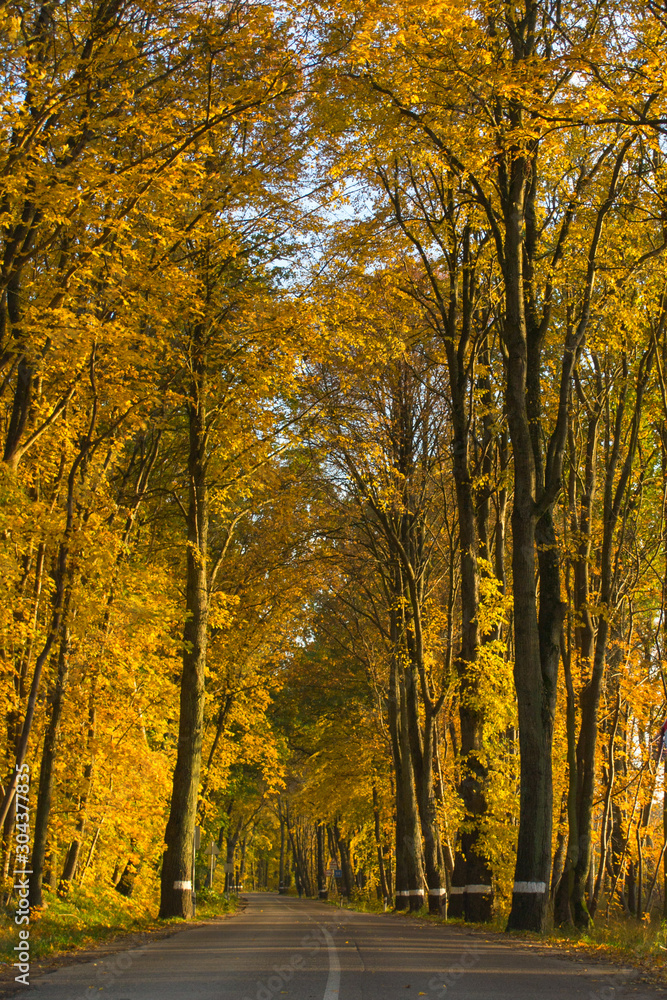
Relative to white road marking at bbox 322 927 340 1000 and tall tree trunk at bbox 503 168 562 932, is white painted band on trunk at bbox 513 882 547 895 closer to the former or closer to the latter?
tall tree trunk at bbox 503 168 562 932

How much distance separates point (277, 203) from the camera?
1595cm

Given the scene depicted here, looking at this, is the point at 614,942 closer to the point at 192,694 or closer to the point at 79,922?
the point at 79,922

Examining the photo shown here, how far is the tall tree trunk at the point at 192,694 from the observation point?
634 inches

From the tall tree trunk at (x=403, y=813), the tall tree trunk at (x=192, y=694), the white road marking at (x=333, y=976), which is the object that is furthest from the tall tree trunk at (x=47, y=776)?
the tall tree trunk at (x=403, y=813)

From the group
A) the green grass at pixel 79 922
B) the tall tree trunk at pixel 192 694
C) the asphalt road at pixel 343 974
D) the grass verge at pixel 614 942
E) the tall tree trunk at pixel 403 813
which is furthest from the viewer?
the tall tree trunk at pixel 403 813

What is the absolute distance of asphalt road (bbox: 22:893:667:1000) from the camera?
6.34m

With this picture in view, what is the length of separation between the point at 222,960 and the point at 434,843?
1175 cm

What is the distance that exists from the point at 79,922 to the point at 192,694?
4.84m

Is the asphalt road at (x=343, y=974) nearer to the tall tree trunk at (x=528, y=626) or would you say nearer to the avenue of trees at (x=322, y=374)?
the tall tree trunk at (x=528, y=626)

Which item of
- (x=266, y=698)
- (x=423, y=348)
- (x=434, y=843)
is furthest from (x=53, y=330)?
(x=266, y=698)

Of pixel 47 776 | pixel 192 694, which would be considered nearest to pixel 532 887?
pixel 47 776

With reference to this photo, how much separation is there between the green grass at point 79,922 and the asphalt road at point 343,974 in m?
0.82

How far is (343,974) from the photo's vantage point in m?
7.69

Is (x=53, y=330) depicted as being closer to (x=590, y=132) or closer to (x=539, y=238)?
(x=590, y=132)
